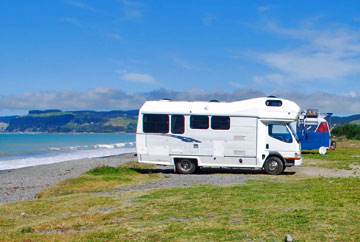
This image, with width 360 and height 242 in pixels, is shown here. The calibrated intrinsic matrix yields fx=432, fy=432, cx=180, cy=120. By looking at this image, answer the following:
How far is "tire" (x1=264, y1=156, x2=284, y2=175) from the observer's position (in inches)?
819

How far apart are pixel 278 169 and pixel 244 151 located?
1860mm

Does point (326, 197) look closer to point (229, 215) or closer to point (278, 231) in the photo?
point (229, 215)

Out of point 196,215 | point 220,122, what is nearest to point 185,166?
point 220,122

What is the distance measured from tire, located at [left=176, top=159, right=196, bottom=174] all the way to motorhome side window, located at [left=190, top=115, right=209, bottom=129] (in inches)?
69.7

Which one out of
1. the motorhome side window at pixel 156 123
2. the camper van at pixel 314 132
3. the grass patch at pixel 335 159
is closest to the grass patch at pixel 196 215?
the motorhome side window at pixel 156 123

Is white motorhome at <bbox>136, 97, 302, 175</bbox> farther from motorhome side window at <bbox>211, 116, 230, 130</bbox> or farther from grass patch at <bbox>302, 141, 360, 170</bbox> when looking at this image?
grass patch at <bbox>302, 141, 360, 170</bbox>

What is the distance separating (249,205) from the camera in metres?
11.2

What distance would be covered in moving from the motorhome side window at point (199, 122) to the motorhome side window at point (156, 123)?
123 cm

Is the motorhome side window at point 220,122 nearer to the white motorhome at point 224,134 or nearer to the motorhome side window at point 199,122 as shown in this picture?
the white motorhome at point 224,134

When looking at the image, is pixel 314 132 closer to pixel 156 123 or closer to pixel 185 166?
pixel 185 166

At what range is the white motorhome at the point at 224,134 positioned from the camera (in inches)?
818

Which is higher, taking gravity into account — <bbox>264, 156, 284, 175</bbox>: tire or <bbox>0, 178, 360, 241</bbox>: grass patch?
<bbox>264, 156, 284, 175</bbox>: tire

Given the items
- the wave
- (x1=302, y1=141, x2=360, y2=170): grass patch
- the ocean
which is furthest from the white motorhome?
the ocean

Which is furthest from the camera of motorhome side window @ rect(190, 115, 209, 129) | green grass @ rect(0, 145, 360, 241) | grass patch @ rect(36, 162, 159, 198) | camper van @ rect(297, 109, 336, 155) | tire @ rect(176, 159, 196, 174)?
camper van @ rect(297, 109, 336, 155)
